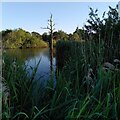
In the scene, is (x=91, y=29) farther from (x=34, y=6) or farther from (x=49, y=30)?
(x=49, y=30)

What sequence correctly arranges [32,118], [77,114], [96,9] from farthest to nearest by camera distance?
1. [96,9]
2. [32,118]
3. [77,114]

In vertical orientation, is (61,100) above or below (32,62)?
below

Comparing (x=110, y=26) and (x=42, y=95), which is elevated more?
(x=110, y=26)

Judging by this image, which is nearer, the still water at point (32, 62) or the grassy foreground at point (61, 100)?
the grassy foreground at point (61, 100)

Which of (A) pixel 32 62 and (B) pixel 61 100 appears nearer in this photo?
(B) pixel 61 100

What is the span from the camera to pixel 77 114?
1.57 metres

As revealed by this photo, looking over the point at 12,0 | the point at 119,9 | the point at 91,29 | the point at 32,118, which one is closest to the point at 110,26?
→ the point at 119,9

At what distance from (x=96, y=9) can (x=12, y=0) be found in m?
1.96

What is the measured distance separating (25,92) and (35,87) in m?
0.12

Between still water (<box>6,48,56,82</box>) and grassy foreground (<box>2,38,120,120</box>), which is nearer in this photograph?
grassy foreground (<box>2,38,120,120</box>)

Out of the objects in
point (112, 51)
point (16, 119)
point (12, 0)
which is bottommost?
point (16, 119)

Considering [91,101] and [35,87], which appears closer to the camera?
[91,101]

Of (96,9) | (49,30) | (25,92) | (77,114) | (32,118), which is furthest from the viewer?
(49,30)

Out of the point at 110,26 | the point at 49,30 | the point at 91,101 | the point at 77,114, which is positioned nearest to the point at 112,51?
the point at 110,26
